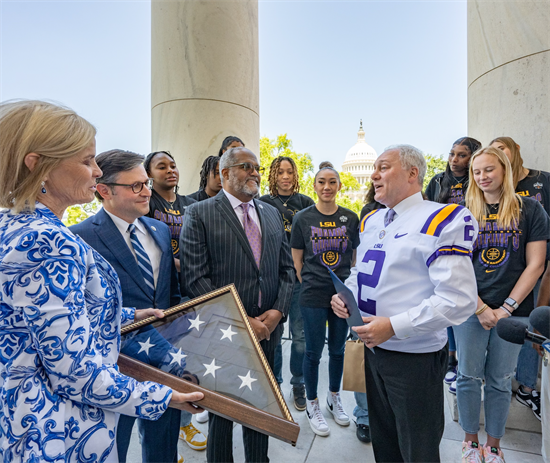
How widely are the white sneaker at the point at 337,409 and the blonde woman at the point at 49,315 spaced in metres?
2.49

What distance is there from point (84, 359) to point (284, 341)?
4.32m

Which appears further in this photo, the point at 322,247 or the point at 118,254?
the point at 322,247

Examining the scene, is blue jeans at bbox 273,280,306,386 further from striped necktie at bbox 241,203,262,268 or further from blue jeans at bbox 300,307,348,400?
striped necktie at bbox 241,203,262,268

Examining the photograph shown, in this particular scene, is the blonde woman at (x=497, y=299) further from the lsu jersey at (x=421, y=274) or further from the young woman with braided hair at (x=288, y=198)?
the young woman with braided hair at (x=288, y=198)

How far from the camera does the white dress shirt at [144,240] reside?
2.24 m

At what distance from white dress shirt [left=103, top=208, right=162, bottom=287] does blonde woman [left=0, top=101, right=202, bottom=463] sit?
1017 millimetres

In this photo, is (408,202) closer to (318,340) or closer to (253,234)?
(253,234)

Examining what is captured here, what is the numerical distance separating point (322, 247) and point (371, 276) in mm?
1438

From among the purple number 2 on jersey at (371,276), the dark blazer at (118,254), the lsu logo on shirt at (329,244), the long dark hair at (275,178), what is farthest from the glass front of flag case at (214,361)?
the long dark hair at (275,178)

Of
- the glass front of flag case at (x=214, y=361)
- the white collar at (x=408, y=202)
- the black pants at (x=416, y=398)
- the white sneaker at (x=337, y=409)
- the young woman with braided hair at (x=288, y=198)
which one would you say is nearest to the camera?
the glass front of flag case at (x=214, y=361)

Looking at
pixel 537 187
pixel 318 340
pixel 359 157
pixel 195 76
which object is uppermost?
pixel 359 157

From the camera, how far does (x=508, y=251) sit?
2686 millimetres

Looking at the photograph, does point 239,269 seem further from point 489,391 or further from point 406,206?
point 489,391

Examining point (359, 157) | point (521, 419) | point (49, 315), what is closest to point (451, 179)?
point (521, 419)
